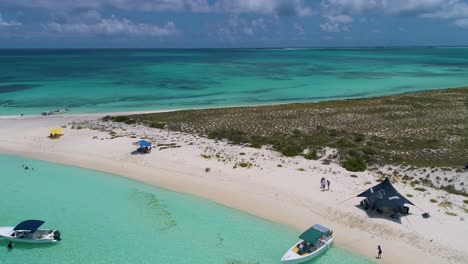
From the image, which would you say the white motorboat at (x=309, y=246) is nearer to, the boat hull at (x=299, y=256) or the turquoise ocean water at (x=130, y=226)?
the boat hull at (x=299, y=256)

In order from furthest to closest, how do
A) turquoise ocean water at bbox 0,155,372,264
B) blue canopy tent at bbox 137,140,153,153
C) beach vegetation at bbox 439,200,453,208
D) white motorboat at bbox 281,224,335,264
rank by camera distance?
blue canopy tent at bbox 137,140,153,153, beach vegetation at bbox 439,200,453,208, turquoise ocean water at bbox 0,155,372,264, white motorboat at bbox 281,224,335,264

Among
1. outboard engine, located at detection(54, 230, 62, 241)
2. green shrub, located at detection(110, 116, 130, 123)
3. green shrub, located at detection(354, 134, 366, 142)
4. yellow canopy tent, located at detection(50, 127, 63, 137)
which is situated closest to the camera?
outboard engine, located at detection(54, 230, 62, 241)

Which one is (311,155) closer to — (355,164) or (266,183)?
(355,164)

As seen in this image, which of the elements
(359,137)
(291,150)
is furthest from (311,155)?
(359,137)

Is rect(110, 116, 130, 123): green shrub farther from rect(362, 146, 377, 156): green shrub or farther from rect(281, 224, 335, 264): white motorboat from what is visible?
rect(281, 224, 335, 264): white motorboat

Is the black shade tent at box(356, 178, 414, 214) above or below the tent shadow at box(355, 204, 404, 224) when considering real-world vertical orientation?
above

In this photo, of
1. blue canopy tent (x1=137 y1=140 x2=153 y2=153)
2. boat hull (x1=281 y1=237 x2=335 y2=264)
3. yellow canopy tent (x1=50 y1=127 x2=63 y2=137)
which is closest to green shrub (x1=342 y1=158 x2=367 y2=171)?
boat hull (x1=281 y1=237 x2=335 y2=264)
